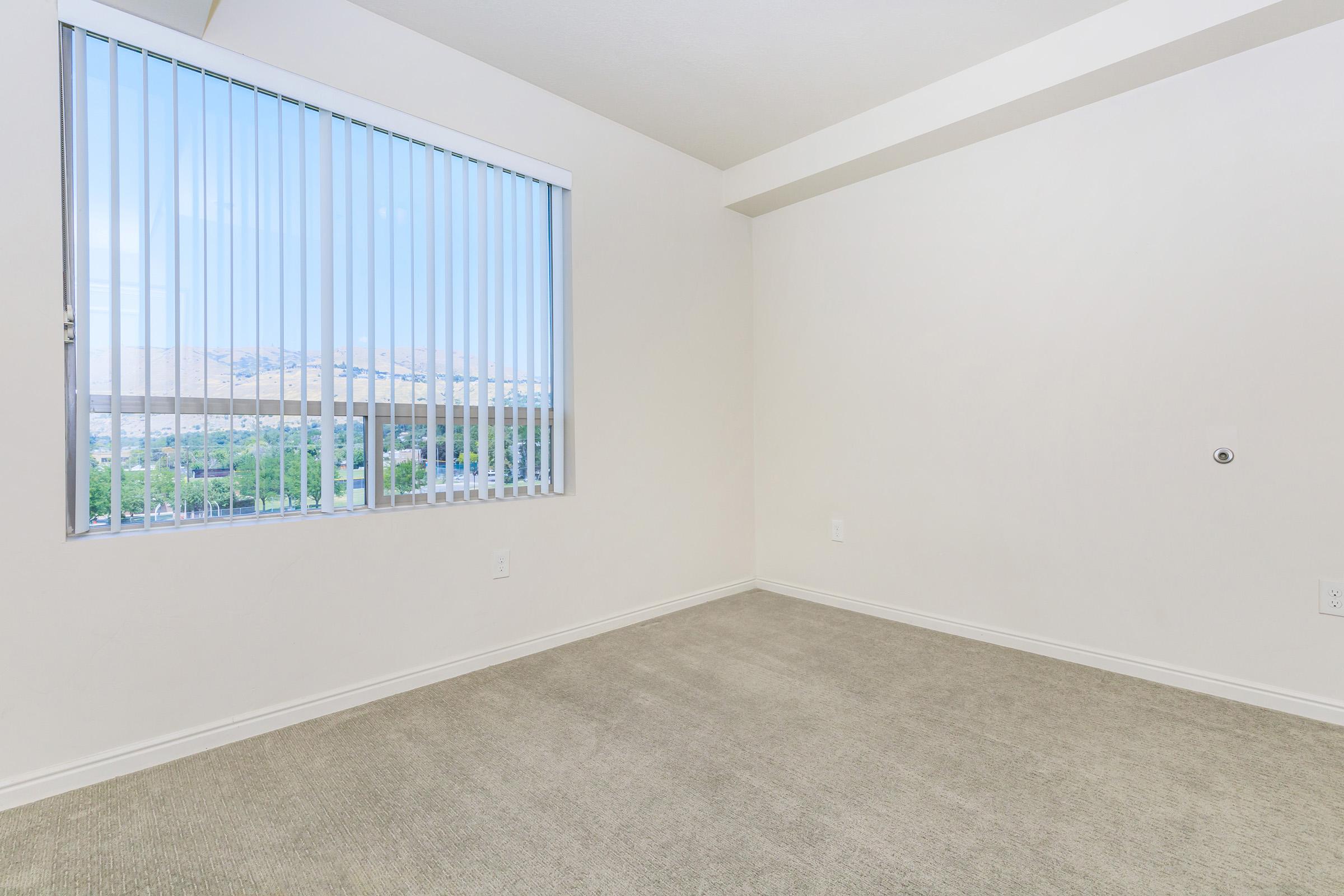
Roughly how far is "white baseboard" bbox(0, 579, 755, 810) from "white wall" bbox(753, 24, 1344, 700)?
1.73 metres

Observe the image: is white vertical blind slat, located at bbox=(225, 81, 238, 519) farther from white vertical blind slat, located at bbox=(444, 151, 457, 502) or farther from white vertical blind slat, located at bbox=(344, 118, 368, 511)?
white vertical blind slat, located at bbox=(444, 151, 457, 502)

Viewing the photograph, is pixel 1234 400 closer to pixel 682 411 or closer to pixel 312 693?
pixel 682 411

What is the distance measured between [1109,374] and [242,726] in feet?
11.1

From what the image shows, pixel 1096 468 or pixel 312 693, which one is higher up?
pixel 1096 468

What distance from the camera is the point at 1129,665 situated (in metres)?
2.51

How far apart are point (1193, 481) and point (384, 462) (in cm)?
303

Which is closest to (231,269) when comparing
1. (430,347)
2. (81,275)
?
(81,275)

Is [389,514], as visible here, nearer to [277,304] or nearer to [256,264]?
[277,304]

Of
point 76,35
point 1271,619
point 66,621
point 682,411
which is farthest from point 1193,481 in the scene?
point 76,35

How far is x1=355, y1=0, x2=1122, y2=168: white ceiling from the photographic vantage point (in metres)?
2.31

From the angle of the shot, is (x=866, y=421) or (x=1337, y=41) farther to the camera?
(x=866, y=421)

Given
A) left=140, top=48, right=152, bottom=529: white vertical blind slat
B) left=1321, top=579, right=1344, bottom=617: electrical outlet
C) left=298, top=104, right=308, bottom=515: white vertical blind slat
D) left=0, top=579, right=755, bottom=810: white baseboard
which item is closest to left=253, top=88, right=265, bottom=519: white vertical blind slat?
left=298, top=104, right=308, bottom=515: white vertical blind slat

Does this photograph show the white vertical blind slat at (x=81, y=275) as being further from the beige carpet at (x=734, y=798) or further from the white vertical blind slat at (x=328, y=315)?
the beige carpet at (x=734, y=798)

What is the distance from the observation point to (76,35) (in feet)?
5.91
